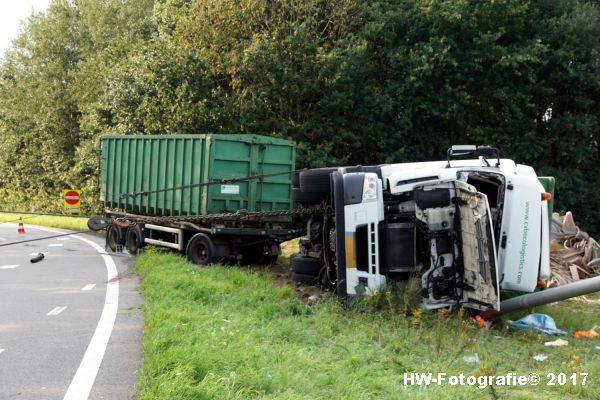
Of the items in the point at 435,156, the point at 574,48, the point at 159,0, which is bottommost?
the point at 435,156

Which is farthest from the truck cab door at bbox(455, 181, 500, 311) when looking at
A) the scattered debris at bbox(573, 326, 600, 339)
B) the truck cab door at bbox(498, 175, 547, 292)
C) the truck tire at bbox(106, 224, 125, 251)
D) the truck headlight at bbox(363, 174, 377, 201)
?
the truck tire at bbox(106, 224, 125, 251)

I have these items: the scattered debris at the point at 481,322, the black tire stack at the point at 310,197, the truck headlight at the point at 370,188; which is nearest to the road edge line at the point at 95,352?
the black tire stack at the point at 310,197

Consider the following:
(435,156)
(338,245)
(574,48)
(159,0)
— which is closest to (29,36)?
(159,0)

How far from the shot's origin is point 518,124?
23.8 meters

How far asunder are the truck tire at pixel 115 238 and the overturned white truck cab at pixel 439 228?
9482 mm

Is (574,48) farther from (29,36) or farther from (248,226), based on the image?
(29,36)

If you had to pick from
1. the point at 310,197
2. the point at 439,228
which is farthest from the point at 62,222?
the point at 439,228

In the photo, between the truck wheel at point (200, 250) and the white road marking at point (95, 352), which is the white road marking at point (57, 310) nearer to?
the white road marking at point (95, 352)

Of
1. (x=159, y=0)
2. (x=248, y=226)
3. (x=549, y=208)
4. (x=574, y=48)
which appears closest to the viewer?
(x=549, y=208)

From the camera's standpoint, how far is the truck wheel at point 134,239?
15922mm

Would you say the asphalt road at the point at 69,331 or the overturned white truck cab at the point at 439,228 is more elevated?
the overturned white truck cab at the point at 439,228

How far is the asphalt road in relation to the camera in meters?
5.39

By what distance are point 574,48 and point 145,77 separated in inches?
585

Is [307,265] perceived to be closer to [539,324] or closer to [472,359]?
[539,324]
